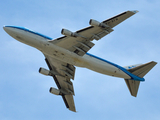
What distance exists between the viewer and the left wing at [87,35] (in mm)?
39844

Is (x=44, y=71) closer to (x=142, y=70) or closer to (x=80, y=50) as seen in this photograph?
(x=80, y=50)

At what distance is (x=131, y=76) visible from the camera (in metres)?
48.9

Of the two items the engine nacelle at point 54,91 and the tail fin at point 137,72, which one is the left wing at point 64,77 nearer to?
the engine nacelle at point 54,91

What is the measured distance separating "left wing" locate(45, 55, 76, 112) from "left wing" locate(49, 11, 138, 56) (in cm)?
673

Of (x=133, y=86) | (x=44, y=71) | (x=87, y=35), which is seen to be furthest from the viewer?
(x=44, y=71)

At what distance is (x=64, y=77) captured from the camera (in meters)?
53.4

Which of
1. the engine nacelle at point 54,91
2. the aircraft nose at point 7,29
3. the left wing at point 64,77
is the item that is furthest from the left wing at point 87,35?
the engine nacelle at point 54,91

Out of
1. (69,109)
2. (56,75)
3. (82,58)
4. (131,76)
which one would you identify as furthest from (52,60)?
(131,76)

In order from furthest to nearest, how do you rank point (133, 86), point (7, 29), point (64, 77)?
point (64, 77) < point (133, 86) < point (7, 29)

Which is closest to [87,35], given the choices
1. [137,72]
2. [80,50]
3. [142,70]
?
[80,50]

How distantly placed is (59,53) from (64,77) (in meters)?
10.3

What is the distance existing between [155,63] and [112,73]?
8386 mm

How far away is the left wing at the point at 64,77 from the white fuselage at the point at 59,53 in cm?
526

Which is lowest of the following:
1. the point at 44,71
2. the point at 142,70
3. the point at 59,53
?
the point at 142,70
